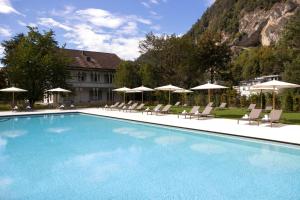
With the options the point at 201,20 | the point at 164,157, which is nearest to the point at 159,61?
the point at 164,157

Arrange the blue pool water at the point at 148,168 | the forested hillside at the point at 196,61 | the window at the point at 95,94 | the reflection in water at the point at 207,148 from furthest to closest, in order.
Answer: the window at the point at 95,94, the forested hillside at the point at 196,61, the reflection in water at the point at 207,148, the blue pool water at the point at 148,168

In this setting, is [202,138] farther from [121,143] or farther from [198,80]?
[198,80]

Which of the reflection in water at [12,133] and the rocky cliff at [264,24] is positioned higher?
the rocky cliff at [264,24]

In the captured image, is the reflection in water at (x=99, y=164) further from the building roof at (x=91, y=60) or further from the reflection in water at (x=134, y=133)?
the building roof at (x=91, y=60)

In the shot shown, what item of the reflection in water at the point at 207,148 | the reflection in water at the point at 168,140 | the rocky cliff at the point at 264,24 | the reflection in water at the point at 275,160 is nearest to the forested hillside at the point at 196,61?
the reflection in water at the point at 168,140

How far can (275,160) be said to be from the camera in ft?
29.5

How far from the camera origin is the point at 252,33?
100m

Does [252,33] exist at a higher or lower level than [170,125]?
higher

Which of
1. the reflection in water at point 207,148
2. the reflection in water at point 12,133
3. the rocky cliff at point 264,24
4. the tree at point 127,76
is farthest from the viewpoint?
the rocky cliff at point 264,24

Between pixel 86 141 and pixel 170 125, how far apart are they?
15.3 ft

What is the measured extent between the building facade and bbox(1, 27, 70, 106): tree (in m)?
4.78

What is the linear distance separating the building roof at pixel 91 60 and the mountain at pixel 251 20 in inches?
1679

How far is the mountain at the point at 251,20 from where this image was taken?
88819mm

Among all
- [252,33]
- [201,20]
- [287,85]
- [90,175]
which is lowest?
[90,175]
